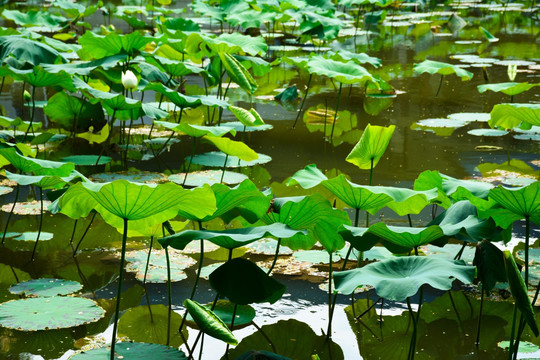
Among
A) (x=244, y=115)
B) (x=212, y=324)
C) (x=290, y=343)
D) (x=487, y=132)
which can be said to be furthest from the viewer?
(x=487, y=132)

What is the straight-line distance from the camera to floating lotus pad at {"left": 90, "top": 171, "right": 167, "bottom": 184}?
3.04m

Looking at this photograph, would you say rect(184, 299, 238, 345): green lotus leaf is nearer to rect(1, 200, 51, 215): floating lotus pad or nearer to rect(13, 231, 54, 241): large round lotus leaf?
rect(13, 231, 54, 241): large round lotus leaf

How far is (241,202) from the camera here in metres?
1.63

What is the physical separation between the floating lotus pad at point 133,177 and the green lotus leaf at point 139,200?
1.43 m

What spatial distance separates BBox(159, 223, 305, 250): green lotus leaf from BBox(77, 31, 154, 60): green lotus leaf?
2.12 m

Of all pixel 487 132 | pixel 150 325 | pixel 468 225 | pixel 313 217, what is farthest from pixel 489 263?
pixel 487 132

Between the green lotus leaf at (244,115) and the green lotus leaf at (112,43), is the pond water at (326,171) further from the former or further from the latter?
the green lotus leaf at (112,43)

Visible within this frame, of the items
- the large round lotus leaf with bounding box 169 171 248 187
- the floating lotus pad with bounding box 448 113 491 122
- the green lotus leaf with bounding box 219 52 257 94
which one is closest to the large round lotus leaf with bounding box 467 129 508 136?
the floating lotus pad with bounding box 448 113 491 122

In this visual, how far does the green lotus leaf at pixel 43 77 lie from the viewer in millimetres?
3113

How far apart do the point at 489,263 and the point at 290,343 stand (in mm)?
542

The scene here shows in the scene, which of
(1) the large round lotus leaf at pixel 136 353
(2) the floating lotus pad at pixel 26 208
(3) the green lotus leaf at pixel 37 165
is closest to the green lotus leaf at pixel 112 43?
(2) the floating lotus pad at pixel 26 208

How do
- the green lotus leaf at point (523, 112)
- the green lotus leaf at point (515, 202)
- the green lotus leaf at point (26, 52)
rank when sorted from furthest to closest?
the green lotus leaf at point (26, 52) < the green lotus leaf at point (523, 112) < the green lotus leaf at point (515, 202)

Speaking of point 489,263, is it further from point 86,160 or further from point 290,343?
point 86,160

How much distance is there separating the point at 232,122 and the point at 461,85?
2038 millimetres
